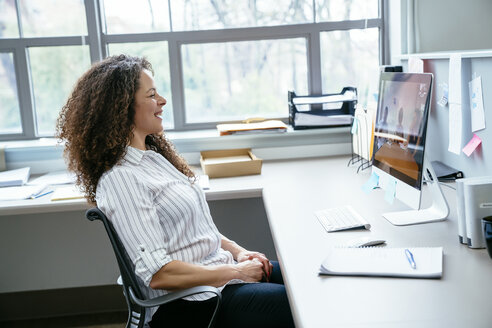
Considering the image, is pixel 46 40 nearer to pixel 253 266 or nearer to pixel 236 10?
pixel 236 10

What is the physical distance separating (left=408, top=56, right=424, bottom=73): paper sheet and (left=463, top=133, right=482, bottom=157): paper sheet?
0.51 m

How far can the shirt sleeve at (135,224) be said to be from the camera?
62.7 inches

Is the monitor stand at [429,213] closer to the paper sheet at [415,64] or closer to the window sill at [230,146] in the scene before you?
the paper sheet at [415,64]

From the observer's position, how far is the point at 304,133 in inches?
120

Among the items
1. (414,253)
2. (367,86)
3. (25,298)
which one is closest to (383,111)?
(414,253)

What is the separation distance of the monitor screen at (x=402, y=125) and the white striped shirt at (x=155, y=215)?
62cm

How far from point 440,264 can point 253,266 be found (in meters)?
0.64

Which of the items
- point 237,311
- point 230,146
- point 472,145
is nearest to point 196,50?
point 230,146

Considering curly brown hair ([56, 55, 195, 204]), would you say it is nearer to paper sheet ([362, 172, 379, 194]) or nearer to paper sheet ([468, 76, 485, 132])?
paper sheet ([362, 172, 379, 194])

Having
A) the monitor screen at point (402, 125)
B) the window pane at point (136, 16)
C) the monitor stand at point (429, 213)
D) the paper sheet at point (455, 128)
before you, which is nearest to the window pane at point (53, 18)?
the window pane at point (136, 16)

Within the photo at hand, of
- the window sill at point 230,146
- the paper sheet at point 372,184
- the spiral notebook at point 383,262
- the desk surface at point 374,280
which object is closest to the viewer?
the desk surface at point 374,280

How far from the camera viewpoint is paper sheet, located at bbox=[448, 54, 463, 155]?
2221mm

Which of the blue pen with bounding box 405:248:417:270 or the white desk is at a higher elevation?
the blue pen with bounding box 405:248:417:270

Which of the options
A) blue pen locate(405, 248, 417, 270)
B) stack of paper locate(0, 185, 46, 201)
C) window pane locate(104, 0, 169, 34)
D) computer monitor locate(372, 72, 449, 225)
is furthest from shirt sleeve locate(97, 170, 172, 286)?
window pane locate(104, 0, 169, 34)
